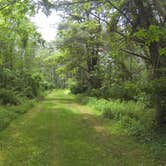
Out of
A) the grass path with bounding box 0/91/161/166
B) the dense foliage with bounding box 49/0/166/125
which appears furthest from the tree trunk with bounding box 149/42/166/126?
the grass path with bounding box 0/91/161/166

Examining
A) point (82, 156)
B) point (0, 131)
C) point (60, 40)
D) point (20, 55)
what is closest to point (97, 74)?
point (60, 40)

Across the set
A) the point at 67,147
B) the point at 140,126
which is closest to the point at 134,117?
the point at 140,126

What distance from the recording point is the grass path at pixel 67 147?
820cm

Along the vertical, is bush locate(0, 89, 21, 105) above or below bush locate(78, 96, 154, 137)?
above

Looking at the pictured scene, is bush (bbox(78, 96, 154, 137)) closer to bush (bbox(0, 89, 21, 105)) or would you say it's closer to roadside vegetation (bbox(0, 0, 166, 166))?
roadside vegetation (bbox(0, 0, 166, 166))

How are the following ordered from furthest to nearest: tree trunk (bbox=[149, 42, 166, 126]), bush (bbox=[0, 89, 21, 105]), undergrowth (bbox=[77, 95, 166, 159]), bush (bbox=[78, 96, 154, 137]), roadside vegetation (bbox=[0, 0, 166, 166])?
bush (bbox=[0, 89, 21, 105]) → bush (bbox=[78, 96, 154, 137]) → tree trunk (bbox=[149, 42, 166, 126]) → undergrowth (bbox=[77, 95, 166, 159]) → roadside vegetation (bbox=[0, 0, 166, 166])

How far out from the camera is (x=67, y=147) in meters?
9.63

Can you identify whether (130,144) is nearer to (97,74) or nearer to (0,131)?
(0,131)

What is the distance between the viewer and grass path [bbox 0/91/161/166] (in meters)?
8.20

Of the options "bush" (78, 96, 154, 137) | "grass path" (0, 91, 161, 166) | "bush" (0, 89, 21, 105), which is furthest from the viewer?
"bush" (0, 89, 21, 105)

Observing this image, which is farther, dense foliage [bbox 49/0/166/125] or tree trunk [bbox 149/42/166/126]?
tree trunk [bbox 149/42/166/126]

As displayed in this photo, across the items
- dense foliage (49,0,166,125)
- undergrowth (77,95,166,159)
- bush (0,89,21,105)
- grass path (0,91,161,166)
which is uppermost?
dense foliage (49,0,166,125)

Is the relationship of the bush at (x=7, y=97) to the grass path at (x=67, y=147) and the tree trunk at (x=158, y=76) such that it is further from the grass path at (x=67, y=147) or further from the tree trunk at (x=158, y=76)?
the tree trunk at (x=158, y=76)

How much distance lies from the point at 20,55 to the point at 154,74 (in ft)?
73.2
